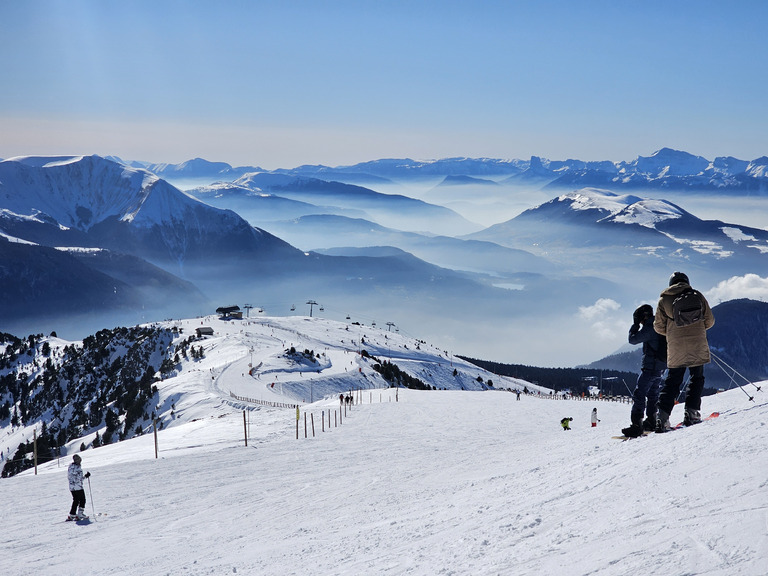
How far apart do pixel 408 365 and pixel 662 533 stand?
340 feet

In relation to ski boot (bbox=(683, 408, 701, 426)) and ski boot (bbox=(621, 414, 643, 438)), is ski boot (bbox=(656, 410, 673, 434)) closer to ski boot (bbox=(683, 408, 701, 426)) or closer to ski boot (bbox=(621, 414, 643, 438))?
ski boot (bbox=(683, 408, 701, 426))

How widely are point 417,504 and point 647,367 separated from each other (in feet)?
17.1

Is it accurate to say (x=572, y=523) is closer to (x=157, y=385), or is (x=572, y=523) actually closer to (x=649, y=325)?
(x=649, y=325)

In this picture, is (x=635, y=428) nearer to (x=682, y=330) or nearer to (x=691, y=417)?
(x=691, y=417)

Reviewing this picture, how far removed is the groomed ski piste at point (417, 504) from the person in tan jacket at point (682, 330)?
Answer: 32.5 inches

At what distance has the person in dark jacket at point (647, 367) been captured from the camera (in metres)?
12.8

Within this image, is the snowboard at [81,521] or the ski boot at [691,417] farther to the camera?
the snowboard at [81,521]

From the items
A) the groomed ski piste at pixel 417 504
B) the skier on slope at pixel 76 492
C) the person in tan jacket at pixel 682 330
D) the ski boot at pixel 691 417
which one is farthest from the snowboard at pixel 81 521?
the ski boot at pixel 691 417

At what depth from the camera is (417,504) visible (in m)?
13.0

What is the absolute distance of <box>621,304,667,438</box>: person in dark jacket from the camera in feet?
41.9

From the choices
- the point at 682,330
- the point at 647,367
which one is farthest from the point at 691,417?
the point at 682,330

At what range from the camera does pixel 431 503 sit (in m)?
12.7

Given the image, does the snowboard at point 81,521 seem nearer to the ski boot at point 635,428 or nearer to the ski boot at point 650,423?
the ski boot at point 635,428

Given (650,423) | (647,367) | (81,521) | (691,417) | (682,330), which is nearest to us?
(682,330)
